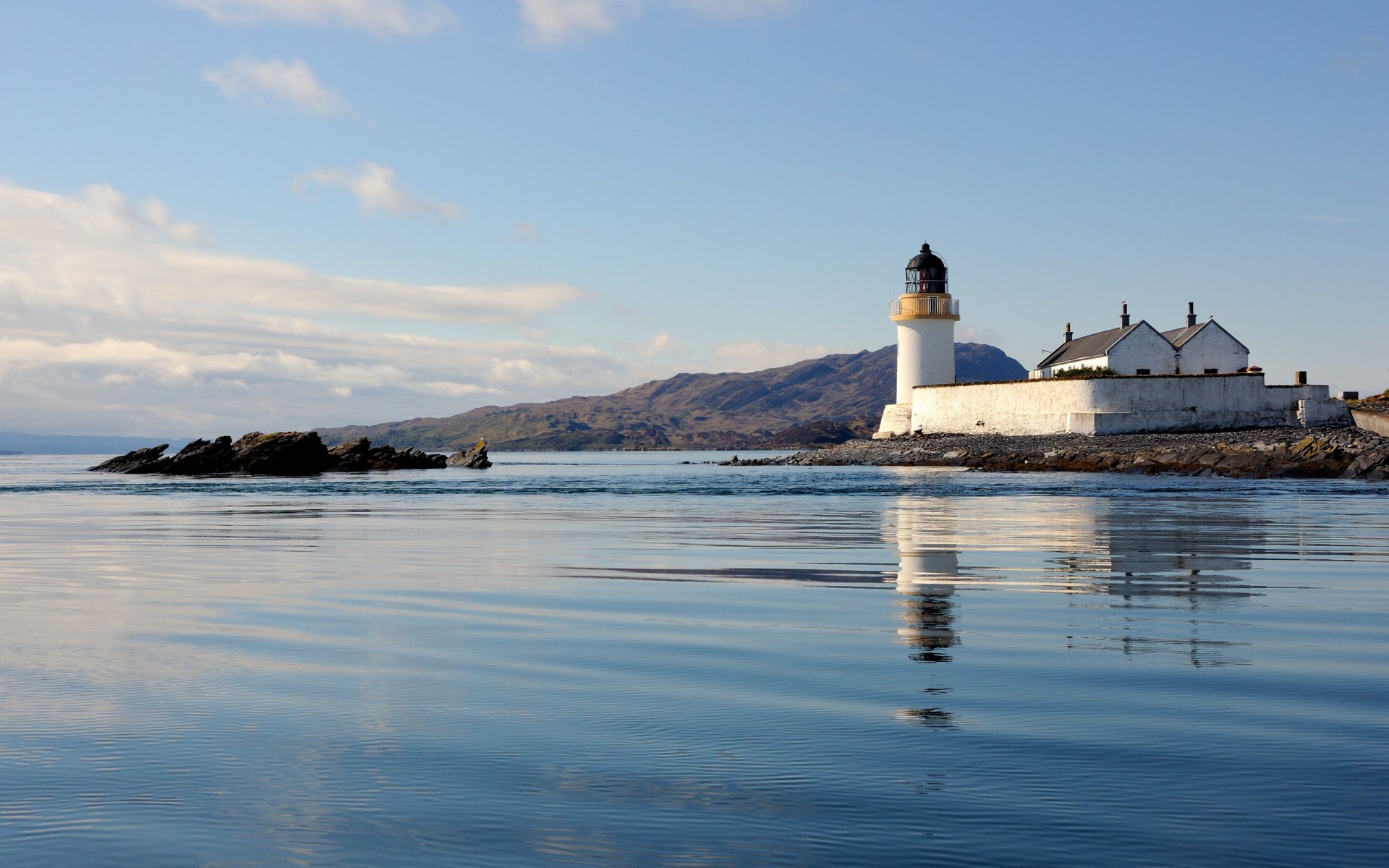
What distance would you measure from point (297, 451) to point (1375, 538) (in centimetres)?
5044

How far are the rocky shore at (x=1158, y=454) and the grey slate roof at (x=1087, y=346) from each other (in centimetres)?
936

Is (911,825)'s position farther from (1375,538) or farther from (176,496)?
→ (176,496)

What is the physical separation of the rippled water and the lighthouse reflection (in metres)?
0.08

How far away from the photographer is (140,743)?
4.73 meters

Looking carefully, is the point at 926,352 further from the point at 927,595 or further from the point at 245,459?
the point at 927,595

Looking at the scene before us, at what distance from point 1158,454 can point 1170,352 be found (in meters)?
20.9

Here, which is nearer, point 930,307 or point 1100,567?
point 1100,567

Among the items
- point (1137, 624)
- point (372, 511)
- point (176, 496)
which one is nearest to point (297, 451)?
point (176, 496)

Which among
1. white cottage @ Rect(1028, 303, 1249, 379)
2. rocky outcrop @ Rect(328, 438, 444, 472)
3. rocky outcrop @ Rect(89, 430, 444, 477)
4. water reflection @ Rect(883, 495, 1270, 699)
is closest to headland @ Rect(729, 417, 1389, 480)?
white cottage @ Rect(1028, 303, 1249, 379)

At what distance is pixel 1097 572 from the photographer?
37.6ft

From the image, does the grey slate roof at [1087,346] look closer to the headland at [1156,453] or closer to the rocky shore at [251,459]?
the headland at [1156,453]

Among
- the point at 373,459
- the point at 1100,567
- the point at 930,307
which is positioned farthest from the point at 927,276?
the point at 1100,567

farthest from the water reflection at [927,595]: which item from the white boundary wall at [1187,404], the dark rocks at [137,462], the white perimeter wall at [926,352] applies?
the white perimeter wall at [926,352]

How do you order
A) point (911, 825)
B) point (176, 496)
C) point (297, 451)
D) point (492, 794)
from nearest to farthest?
point (911, 825) < point (492, 794) < point (176, 496) < point (297, 451)
